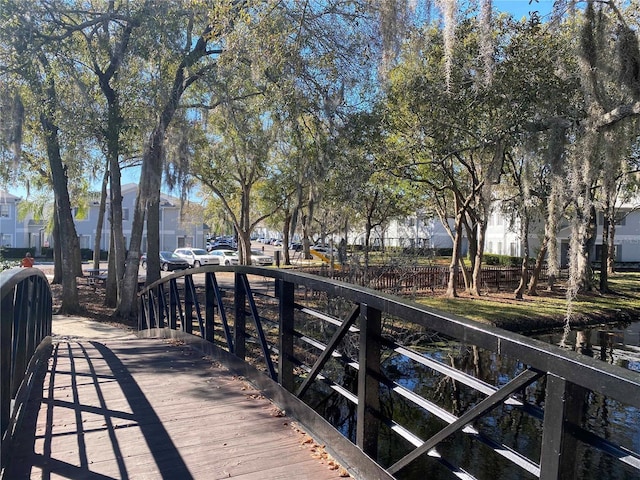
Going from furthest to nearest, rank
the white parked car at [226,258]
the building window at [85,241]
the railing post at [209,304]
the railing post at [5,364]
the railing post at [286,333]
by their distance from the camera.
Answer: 1. the building window at [85,241]
2. the white parked car at [226,258]
3. the railing post at [209,304]
4. the railing post at [286,333]
5. the railing post at [5,364]

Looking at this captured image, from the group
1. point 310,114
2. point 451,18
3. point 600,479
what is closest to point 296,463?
point 600,479

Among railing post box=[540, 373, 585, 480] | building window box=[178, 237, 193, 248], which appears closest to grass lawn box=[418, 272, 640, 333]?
railing post box=[540, 373, 585, 480]

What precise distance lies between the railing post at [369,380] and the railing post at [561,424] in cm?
116

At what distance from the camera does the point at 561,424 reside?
1.69 m

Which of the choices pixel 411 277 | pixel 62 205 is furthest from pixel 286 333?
pixel 411 277

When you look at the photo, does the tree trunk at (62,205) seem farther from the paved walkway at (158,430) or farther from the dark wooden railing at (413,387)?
the paved walkway at (158,430)

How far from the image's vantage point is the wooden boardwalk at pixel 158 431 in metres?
2.81

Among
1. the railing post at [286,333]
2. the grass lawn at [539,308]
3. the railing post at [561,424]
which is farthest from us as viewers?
the grass lawn at [539,308]

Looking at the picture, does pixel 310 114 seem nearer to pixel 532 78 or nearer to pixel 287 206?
pixel 532 78

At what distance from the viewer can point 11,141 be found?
10.6m

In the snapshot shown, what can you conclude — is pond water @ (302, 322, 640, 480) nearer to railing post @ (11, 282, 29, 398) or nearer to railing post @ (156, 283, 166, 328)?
railing post @ (156, 283, 166, 328)

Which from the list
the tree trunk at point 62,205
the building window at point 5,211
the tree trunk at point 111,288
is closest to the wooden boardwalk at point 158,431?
the tree trunk at point 62,205

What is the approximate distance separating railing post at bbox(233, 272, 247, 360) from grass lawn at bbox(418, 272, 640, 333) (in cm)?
998

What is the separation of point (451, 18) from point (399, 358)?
21.3ft
